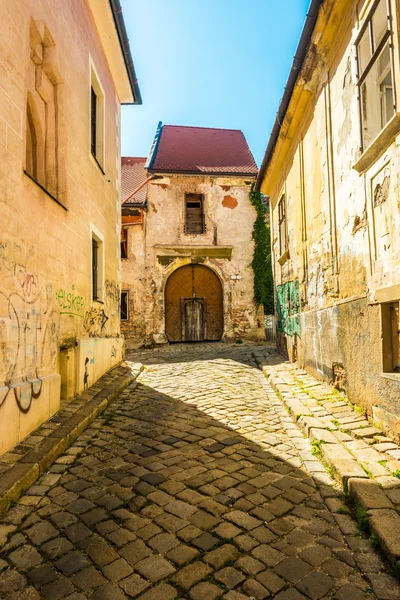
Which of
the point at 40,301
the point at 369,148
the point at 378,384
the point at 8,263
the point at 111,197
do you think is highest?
the point at 111,197

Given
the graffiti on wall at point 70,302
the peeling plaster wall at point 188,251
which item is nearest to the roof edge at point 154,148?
the peeling plaster wall at point 188,251

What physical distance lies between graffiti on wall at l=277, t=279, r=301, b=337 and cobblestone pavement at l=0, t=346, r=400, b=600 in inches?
152

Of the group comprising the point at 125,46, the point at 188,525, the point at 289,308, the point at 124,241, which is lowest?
the point at 188,525

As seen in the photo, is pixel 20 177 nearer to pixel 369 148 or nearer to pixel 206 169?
pixel 369 148

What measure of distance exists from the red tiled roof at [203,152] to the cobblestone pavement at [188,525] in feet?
46.5

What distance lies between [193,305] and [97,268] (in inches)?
344

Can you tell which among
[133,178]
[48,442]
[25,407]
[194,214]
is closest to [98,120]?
[25,407]

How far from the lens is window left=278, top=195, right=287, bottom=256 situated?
1003 cm

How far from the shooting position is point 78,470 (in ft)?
12.0

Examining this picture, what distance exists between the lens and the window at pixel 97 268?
794cm

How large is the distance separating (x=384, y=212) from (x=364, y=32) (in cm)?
226

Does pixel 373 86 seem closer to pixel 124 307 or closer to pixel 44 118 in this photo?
pixel 44 118

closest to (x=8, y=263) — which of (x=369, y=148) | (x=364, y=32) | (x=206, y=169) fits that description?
(x=369, y=148)

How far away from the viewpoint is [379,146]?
406 cm
